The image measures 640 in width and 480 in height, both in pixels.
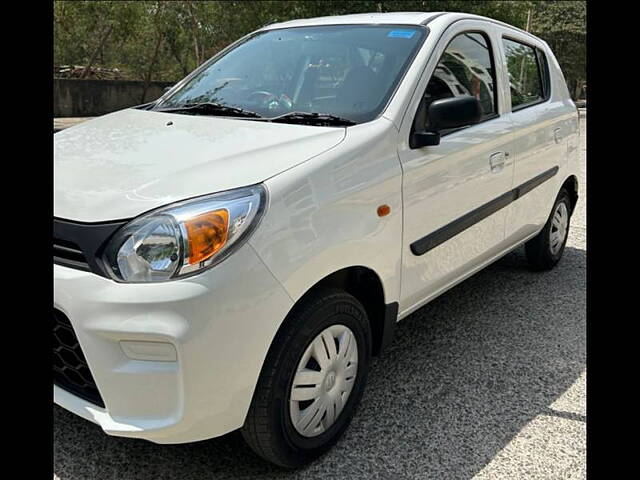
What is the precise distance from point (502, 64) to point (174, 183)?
2.40 meters

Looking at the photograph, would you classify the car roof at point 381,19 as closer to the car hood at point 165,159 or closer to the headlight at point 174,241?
the car hood at point 165,159

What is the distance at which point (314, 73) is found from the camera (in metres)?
3.09

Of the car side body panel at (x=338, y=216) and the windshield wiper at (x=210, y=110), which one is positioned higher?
the windshield wiper at (x=210, y=110)

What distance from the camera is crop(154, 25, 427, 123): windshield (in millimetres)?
2865

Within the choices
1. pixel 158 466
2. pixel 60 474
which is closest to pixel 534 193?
pixel 158 466

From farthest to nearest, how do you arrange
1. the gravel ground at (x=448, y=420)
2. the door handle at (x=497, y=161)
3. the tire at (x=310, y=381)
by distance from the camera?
1. the door handle at (x=497, y=161)
2. the gravel ground at (x=448, y=420)
3. the tire at (x=310, y=381)

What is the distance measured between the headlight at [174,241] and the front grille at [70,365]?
310mm

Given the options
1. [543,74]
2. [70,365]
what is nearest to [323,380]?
[70,365]

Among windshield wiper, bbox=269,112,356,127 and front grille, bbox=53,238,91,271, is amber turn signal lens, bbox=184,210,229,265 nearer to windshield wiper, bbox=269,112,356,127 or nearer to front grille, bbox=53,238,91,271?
front grille, bbox=53,238,91,271

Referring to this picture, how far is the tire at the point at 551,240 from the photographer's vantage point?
4551mm

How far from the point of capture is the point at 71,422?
269cm

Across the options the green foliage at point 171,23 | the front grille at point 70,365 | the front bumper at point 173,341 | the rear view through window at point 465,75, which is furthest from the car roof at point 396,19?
the green foliage at point 171,23
